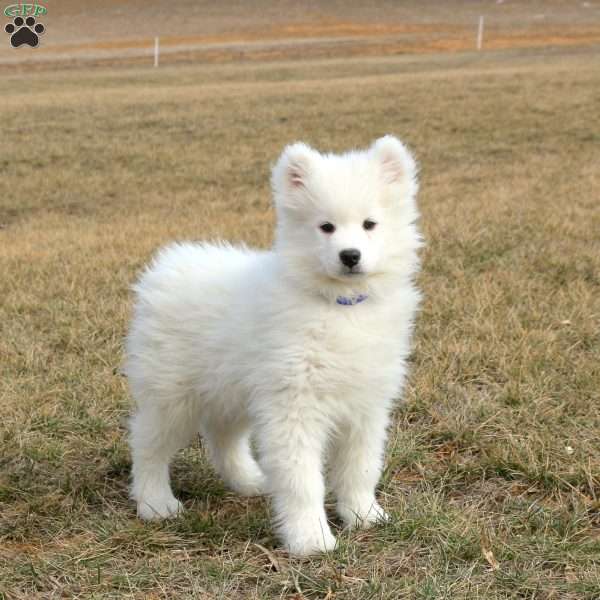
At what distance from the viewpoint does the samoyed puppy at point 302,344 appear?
3299 millimetres

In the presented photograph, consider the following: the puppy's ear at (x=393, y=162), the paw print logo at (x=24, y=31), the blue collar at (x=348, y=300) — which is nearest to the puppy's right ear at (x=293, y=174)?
the puppy's ear at (x=393, y=162)

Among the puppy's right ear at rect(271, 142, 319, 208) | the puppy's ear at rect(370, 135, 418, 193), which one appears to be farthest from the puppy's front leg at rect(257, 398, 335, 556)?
the puppy's ear at rect(370, 135, 418, 193)

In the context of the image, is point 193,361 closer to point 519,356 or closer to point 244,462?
point 244,462

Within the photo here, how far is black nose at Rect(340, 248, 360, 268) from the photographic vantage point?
319cm

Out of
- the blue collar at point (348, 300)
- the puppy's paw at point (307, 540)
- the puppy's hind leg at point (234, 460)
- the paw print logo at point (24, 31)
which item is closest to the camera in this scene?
the puppy's paw at point (307, 540)

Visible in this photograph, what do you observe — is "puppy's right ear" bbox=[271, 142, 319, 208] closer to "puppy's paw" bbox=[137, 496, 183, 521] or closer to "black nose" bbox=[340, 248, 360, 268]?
"black nose" bbox=[340, 248, 360, 268]

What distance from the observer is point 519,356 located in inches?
202

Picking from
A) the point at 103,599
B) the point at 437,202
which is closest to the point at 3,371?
the point at 103,599

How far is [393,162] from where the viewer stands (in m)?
3.45

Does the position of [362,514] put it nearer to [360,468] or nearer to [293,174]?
[360,468]

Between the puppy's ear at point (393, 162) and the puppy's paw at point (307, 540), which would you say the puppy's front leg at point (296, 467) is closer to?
the puppy's paw at point (307, 540)

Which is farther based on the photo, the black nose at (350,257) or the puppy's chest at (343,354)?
the puppy's chest at (343,354)

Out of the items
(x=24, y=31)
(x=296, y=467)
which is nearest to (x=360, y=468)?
(x=296, y=467)

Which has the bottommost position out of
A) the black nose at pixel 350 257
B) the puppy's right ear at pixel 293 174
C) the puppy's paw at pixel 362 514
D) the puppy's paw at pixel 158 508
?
the puppy's paw at pixel 158 508
